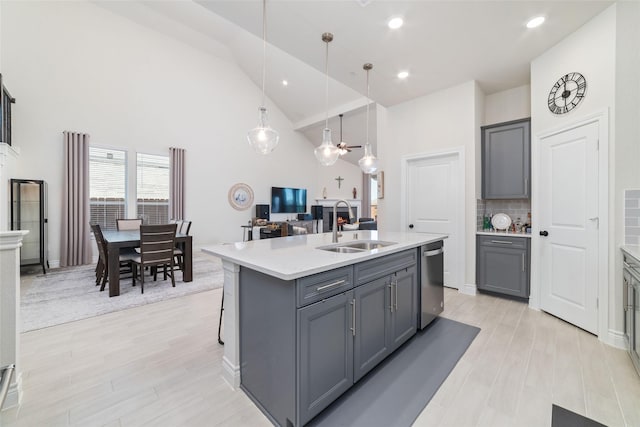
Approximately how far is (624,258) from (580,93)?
63.2 inches

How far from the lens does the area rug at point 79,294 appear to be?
2.82 meters

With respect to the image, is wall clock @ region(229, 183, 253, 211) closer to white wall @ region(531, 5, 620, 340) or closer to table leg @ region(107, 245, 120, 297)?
table leg @ region(107, 245, 120, 297)

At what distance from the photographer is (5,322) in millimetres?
1469

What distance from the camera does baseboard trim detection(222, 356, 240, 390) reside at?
1.71 metres

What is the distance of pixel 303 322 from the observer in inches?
51.3

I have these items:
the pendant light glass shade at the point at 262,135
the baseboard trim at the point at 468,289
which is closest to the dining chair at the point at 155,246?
the pendant light glass shade at the point at 262,135

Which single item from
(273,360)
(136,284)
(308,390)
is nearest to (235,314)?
(273,360)

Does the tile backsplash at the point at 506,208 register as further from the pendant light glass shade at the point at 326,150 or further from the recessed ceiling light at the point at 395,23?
the recessed ceiling light at the point at 395,23

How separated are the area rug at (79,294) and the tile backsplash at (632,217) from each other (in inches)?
181

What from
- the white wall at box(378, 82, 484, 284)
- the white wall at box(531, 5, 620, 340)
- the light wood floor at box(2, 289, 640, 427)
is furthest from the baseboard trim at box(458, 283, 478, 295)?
the white wall at box(531, 5, 620, 340)

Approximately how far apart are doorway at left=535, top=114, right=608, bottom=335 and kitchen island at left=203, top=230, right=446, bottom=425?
6.50 feet

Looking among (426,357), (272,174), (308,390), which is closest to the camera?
(308,390)

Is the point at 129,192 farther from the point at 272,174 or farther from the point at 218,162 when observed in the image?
the point at 272,174

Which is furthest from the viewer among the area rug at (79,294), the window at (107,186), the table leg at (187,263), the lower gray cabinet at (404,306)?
the window at (107,186)
